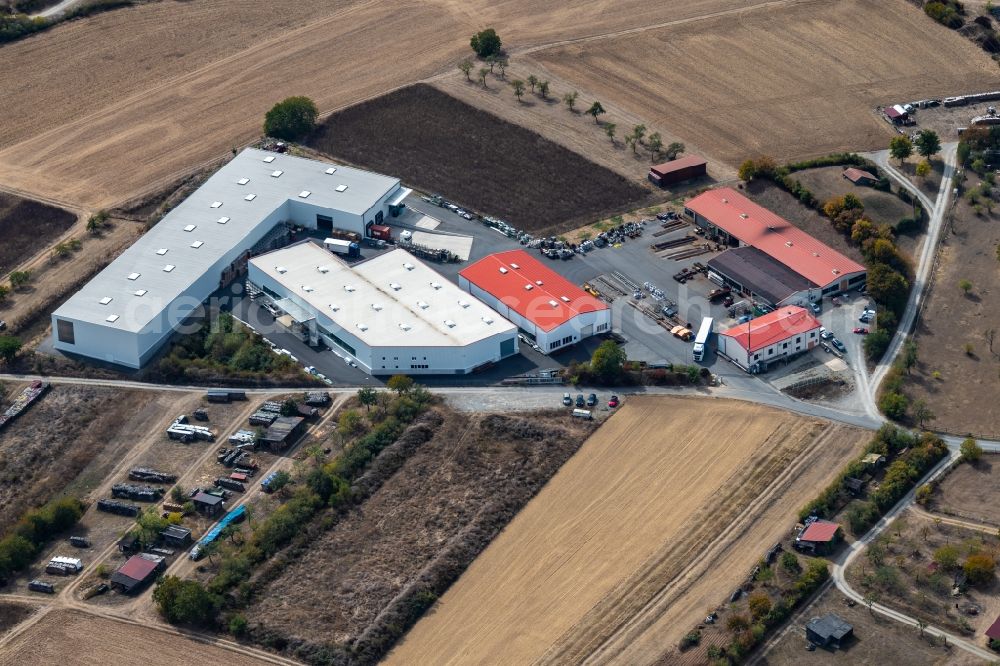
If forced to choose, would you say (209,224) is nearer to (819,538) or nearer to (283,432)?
(283,432)

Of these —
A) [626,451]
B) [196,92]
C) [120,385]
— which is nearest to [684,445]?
[626,451]

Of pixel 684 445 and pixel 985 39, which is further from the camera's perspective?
pixel 985 39

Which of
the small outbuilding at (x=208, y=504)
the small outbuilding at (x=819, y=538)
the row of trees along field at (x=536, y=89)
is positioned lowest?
the small outbuilding at (x=208, y=504)

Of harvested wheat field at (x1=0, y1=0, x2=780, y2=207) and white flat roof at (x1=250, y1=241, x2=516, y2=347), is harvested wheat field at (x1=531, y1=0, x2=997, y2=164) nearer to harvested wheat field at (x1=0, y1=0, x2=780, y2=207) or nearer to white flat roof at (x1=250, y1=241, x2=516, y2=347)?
harvested wheat field at (x1=0, y1=0, x2=780, y2=207)

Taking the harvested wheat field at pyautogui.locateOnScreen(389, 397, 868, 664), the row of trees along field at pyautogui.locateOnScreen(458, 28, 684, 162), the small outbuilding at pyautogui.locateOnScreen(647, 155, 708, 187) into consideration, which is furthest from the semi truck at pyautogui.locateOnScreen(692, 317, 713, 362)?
the row of trees along field at pyautogui.locateOnScreen(458, 28, 684, 162)

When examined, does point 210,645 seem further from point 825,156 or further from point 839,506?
point 825,156

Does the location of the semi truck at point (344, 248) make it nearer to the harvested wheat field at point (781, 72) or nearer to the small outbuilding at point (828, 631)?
the harvested wheat field at point (781, 72)

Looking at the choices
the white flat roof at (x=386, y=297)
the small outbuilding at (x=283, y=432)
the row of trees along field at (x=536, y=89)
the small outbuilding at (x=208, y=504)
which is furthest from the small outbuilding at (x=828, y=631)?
the row of trees along field at (x=536, y=89)
